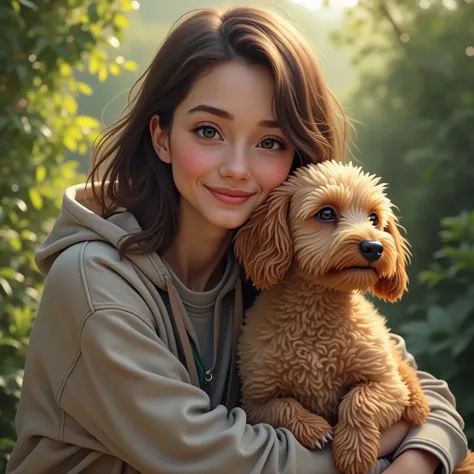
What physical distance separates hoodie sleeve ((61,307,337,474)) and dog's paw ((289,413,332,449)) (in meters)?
0.03

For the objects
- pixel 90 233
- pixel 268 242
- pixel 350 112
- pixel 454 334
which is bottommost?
pixel 454 334

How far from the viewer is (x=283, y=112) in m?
2.13

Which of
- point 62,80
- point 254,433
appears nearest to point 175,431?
point 254,433

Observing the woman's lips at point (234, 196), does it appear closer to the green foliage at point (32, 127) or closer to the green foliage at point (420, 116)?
the green foliage at point (32, 127)

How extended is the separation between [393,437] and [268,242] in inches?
25.3

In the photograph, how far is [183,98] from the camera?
2197mm

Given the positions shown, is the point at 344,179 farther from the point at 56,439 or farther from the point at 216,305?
the point at 56,439

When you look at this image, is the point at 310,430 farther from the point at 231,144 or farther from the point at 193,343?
the point at 231,144

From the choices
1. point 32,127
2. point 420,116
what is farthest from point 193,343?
point 420,116

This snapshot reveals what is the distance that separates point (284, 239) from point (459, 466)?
93 centimetres

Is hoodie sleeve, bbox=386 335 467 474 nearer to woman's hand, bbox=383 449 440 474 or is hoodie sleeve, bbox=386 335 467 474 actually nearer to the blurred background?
woman's hand, bbox=383 449 440 474

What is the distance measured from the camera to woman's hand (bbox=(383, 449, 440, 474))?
6.78 ft

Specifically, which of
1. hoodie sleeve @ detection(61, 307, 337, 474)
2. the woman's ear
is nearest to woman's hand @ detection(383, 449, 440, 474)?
hoodie sleeve @ detection(61, 307, 337, 474)

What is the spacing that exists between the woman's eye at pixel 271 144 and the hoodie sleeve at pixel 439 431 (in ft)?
2.53
